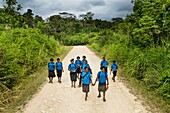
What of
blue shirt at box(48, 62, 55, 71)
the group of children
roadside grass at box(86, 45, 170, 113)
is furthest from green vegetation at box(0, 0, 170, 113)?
the group of children

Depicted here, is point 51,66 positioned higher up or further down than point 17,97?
higher up

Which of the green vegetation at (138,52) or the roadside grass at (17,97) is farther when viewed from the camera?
the green vegetation at (138,52)

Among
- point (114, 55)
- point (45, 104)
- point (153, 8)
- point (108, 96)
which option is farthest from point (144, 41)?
point (45, 104)

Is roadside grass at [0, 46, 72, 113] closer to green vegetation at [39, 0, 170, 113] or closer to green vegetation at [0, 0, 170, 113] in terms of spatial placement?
green vegetation at [0, 0, 170, 113]

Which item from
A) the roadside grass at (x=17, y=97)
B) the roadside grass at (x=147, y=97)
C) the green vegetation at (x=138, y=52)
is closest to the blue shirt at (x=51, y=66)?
the roadside grass at (x=17, y=97)

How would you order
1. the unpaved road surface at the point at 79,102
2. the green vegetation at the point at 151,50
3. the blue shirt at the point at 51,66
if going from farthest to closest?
1. the blue shirt at the point at 51,66
2. the green vegetation at the point at 151,50
3. the unpaved road surface at the point at 79,102

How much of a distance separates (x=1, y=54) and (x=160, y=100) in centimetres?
686

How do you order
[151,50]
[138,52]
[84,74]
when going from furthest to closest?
[138,52]
[151,50]
[84,74]

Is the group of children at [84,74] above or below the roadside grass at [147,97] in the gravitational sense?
above

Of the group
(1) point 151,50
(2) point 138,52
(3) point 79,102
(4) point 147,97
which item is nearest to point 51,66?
(3) point 79,102

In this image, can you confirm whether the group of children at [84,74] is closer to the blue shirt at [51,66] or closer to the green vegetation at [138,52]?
the blue shirt at [51,66]

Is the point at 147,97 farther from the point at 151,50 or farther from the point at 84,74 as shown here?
the point at 151,50

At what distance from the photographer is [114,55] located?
830 inches

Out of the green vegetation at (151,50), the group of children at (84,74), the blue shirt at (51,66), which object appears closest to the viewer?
the group of children at (84,74)
